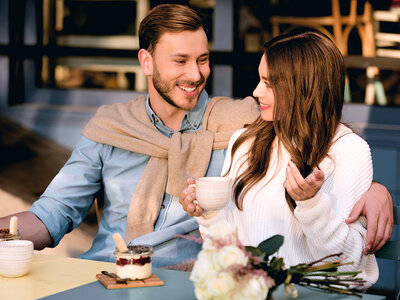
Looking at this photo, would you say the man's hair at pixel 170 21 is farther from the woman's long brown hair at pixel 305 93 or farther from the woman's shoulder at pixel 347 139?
the woman's shoulder at pixel 347 139

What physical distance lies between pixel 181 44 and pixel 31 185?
1.95 m

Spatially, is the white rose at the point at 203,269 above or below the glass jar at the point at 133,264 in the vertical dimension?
above

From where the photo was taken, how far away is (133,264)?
1613 millimetres

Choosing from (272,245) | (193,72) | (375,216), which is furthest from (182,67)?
(272,245)

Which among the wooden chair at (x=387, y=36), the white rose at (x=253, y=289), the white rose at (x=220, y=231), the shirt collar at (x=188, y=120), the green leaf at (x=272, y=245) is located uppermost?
the wooden chair at (x=387, y=36)

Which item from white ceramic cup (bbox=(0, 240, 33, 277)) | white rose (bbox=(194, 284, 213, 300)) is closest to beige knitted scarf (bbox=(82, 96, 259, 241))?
white ceramic cup (bbox=(0, 240, 33, 277))

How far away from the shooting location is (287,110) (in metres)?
2.05

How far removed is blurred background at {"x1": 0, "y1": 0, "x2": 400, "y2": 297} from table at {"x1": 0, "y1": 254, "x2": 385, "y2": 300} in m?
1.99

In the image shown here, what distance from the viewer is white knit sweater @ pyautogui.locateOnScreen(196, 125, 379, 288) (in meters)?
1.80

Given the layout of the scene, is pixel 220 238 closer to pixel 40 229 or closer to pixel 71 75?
pixel 40 229

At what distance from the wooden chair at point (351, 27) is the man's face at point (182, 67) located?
63.7 inches

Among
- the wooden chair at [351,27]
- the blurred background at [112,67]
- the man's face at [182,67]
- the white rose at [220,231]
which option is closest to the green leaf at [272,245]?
the white rose at [220,231]

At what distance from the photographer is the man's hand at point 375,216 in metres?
1.85

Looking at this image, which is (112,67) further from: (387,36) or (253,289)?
(253,289)
